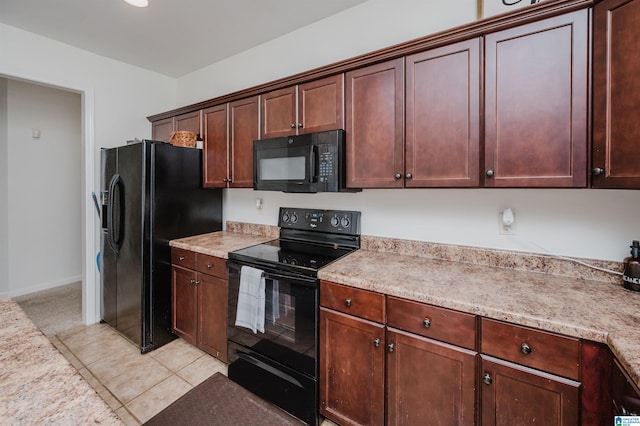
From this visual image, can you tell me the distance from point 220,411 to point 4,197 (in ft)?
13.8

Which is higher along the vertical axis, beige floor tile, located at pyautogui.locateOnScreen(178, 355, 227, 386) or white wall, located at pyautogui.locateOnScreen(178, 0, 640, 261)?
white wall, located at pyautogui.locateOnScreen(178, 0, 640, 261)

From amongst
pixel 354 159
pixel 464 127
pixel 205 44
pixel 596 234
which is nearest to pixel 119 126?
pixel 205 44

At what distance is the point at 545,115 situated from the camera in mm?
1333

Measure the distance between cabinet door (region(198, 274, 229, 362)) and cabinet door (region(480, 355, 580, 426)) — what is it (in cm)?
167

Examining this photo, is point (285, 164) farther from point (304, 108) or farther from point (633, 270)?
point (633, 270)

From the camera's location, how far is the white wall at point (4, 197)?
342cm

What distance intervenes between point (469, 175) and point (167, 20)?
2.55m

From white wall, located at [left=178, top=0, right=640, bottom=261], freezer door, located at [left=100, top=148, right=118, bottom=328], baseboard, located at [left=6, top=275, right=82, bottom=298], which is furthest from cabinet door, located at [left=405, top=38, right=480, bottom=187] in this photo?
baseboard, located at [left=6, top=275, right=82, bottom=298]

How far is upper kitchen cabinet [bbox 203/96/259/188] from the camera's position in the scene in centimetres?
241

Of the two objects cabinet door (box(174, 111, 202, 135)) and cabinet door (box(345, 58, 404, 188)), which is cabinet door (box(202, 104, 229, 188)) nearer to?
cabinet door (box(174, 111, 202, 135))

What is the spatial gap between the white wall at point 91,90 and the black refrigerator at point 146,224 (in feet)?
0.71

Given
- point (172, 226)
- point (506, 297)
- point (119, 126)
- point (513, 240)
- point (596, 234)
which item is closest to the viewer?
point (506, 297)

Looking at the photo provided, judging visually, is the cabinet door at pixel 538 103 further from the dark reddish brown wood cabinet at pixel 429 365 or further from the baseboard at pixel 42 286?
the baseboard at pixel 42 286

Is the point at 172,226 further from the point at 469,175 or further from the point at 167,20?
the point at 469,175
